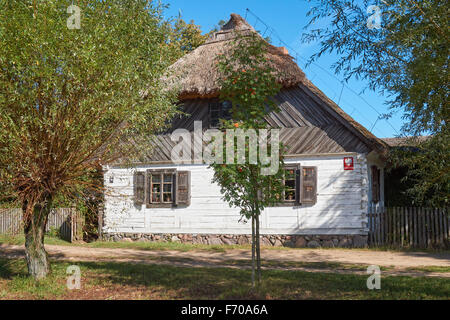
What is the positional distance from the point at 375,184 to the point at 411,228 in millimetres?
2646

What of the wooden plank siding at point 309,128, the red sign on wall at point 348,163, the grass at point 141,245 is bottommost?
the grass at point 141,245

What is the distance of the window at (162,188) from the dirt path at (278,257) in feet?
8.87

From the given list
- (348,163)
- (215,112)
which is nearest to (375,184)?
(348,163)

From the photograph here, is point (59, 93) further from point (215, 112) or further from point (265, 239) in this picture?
point (265, 239)

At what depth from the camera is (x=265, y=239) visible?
51.7ft

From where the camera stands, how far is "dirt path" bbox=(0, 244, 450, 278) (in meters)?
11.1

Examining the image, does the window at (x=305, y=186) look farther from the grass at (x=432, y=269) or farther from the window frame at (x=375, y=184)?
the grass at (x=432, y=269)

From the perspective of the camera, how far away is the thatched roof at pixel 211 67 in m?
15.8

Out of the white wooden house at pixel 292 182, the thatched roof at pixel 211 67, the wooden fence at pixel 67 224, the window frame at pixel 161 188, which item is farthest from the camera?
the wooden fence at pixel 67 224

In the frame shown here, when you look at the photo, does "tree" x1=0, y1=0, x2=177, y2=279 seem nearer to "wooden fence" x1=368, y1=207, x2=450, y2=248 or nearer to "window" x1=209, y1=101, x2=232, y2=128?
"window" x1=209, y1=101, x2=232, y2=128

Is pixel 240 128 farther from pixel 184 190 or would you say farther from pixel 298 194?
pixel 184 190

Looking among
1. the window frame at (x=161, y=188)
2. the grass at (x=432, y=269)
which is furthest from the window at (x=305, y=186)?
the grass at (x=432, y=269)
